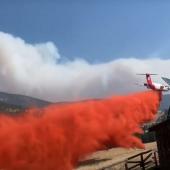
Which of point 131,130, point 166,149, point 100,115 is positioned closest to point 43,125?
point 100,115

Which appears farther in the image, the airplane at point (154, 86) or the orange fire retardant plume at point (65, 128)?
the airplane at point (154, 86)

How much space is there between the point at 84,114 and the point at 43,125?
648cm

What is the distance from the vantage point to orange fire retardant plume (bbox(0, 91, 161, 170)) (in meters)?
35.8

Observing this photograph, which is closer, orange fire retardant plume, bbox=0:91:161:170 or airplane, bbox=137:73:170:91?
orange fire retardant plume, bbox=0:91:161:170

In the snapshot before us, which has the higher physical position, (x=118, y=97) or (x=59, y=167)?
(x=118, y=97)

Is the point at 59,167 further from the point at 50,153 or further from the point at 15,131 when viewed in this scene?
the point at 15,131

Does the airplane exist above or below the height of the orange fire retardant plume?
above

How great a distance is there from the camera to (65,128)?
40719 millimetres

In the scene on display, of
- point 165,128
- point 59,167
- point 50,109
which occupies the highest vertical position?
point 50,109

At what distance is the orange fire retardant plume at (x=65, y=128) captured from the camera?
35812 mm

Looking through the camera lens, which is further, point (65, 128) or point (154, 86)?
point (154, 86)

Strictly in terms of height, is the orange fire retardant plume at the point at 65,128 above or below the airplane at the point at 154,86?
below

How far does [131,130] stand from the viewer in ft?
165

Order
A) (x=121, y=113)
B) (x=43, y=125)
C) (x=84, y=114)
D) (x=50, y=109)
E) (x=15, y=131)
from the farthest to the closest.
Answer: (x=121, y=113) < (x=84, y=114) < (x=50, y=109) < (x=43, y=125) < (x=15, y=131)
